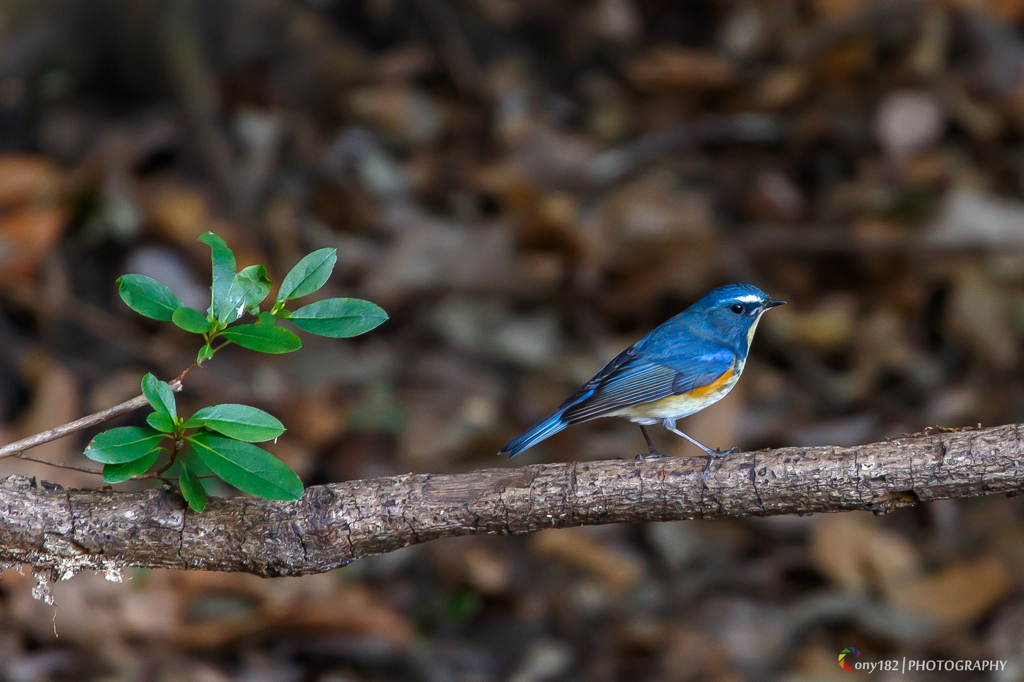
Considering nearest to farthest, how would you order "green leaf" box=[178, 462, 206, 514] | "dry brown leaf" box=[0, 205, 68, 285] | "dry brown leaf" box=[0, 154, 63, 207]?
1. "green leaf" box=[178, 462, 206, 514]
2. "dry brown leaf" box=[0, 205, 68, 285]
3. "dry brown leaf" box=[0, 154, 63, 207]

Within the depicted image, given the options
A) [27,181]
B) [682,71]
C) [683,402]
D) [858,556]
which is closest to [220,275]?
[683,402]

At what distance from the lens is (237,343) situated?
7.23ft

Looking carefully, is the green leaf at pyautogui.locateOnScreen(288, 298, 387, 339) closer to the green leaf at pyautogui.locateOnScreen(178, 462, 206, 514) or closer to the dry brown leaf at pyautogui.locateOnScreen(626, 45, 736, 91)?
the green leaf at pyautogui.locateOnScreen(178, 462, 206, 514)

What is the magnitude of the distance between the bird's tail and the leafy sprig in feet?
3.10

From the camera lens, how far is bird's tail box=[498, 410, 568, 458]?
3014 mm

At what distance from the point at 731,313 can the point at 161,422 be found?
2115 mm

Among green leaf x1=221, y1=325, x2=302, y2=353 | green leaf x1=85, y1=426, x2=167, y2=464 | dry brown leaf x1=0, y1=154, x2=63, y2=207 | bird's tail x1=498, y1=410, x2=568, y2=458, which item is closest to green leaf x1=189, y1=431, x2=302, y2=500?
green leaf x1=85, y1=426, x2=167, y2=464

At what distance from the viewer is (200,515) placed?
8.11ft

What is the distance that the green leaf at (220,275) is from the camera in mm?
2209

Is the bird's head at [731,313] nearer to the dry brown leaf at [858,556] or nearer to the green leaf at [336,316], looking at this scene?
the green leaf at [336,316]

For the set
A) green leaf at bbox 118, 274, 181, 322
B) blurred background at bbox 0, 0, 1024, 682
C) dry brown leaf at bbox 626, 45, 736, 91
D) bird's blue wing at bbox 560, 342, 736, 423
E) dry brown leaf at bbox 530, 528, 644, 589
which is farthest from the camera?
dry brown leaf at bbox 626, 45, 736, 91

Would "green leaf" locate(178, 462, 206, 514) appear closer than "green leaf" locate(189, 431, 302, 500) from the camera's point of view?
No

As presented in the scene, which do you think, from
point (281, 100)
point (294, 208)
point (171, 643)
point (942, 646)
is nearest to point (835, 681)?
point (942, 646)

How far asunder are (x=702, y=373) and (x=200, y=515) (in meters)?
1.82
